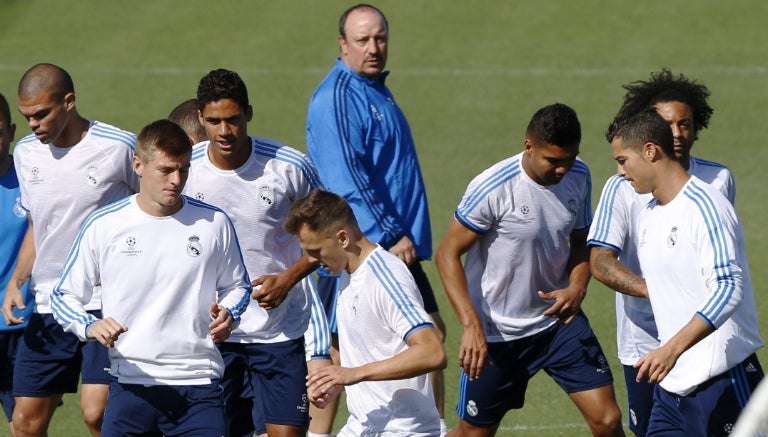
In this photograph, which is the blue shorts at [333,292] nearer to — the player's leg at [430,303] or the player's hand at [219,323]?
the player's leg at [430,303]

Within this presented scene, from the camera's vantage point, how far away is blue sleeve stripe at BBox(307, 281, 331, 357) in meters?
7.69

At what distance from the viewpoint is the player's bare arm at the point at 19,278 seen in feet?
25.0

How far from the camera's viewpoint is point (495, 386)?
25.1 ft

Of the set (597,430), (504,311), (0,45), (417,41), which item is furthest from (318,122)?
(0,45)

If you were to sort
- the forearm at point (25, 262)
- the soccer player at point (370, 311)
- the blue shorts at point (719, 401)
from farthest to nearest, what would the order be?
the forearm at point (25, 262) → the blue shorts at point (719, 401) → the soccer player at point (370, 311)

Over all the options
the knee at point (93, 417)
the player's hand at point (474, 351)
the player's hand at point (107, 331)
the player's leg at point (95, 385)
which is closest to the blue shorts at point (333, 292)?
the player's hand at point (474, 351)

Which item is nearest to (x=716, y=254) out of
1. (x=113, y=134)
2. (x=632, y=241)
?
(x=632, y=241)

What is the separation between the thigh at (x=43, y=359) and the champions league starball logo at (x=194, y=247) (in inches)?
63.6

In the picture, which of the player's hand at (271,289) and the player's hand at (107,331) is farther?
the player's hand at (271,289)

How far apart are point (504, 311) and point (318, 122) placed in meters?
1.73

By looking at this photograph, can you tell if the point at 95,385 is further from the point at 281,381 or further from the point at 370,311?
the point at 370,311

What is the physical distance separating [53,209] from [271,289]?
1375 mm

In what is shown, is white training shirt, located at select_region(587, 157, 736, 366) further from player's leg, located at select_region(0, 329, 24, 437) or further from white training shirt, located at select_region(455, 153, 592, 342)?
player's leg, located at select_region(0, 329, 24, 437)

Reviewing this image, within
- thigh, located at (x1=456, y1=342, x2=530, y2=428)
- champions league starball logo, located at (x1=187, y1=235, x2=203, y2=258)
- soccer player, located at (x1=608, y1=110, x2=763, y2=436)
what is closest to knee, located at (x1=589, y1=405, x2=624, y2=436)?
thigh, located at (x1=456, y1=342, x2=530, y2=428)
